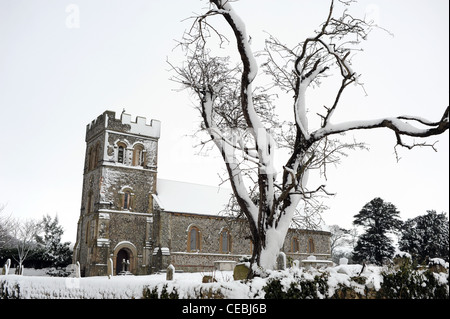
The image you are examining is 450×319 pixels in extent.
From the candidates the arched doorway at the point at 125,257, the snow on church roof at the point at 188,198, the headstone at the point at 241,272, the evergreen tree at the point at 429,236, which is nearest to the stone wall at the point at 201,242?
the snow on church roof at the point at 188,198

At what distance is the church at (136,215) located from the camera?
94.1ft

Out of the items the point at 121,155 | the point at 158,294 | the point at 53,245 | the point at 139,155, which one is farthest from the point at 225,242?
the point at 158,294

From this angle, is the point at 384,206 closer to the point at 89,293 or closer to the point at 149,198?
the point at 149,198

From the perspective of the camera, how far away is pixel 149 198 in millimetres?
31422

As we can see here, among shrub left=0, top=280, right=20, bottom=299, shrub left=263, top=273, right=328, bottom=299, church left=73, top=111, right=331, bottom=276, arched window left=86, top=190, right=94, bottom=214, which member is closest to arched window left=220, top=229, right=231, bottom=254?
church left=73, top=111, right=331, bottom=276

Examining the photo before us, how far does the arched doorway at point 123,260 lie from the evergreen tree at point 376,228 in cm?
2262

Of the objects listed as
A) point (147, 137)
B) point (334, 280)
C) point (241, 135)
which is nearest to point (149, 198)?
point (147, 137)

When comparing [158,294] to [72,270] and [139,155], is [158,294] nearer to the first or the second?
[72,270]

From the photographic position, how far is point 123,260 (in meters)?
28.2

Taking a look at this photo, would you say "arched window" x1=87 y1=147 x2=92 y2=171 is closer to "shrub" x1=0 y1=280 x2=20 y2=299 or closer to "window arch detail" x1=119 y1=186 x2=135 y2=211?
"window arch detail" x1=119 y1=186 x2=135 y2=211

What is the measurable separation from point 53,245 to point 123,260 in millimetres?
12224

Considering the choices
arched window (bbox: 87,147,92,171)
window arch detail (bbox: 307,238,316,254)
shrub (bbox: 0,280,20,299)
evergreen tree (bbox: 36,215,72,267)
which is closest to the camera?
shrub (bbox: 0,280,20,299)

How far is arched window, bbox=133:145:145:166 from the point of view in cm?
3153

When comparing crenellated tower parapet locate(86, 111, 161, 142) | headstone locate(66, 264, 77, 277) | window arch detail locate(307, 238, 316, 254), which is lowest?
headstone locate(66, 264, 77, 277)
